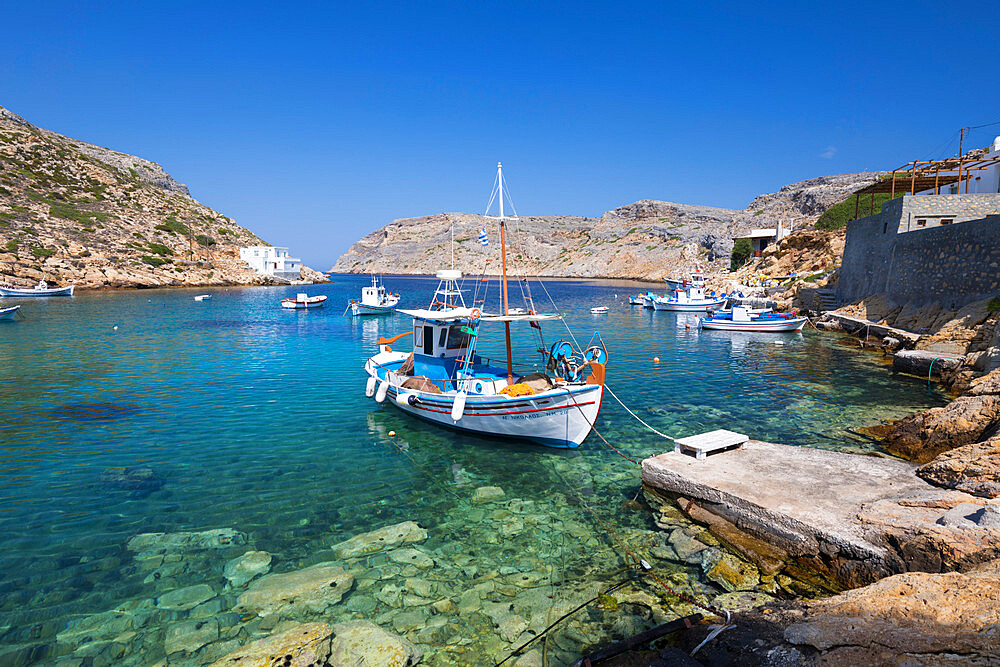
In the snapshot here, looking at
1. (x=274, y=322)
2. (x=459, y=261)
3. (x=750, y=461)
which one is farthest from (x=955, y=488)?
(x=459, y=261)

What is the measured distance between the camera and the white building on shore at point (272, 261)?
368 ft

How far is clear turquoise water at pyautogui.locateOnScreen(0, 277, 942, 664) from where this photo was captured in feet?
24.4

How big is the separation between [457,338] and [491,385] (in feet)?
9.66

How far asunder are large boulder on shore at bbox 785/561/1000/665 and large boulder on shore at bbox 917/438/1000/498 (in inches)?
130

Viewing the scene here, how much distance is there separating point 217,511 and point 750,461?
10.5 meters

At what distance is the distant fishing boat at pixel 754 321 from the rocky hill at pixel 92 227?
266ft

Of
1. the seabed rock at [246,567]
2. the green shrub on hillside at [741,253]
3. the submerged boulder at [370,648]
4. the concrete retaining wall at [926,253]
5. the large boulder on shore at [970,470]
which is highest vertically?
the green shrub on hillside at [741,253]

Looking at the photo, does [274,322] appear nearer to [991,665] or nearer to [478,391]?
[478,391]

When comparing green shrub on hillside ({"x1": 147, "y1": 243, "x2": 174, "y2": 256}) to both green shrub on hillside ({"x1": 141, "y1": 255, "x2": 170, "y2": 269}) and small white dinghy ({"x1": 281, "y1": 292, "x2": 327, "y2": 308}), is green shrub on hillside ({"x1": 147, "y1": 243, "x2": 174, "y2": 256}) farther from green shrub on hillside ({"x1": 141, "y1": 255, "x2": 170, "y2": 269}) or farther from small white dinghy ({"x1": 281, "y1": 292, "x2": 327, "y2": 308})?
small white dinghy ({"x1": 281, "y1": 292, "x2": 327, "y2": 308})

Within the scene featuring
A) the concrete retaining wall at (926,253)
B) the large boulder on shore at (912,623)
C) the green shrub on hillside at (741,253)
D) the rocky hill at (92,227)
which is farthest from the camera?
the green shrub on hillside at (741,253)

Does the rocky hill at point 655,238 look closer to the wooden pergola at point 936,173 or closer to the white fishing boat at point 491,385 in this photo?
the wooden pergola at point 936,173

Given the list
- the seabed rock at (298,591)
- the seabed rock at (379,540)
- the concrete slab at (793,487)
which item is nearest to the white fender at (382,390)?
the seabed rock at (379,540)

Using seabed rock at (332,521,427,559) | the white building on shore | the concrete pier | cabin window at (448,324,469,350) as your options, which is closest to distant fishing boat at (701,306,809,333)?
cabin window at (448,324,469,350)

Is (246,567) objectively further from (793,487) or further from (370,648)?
(793,487)
